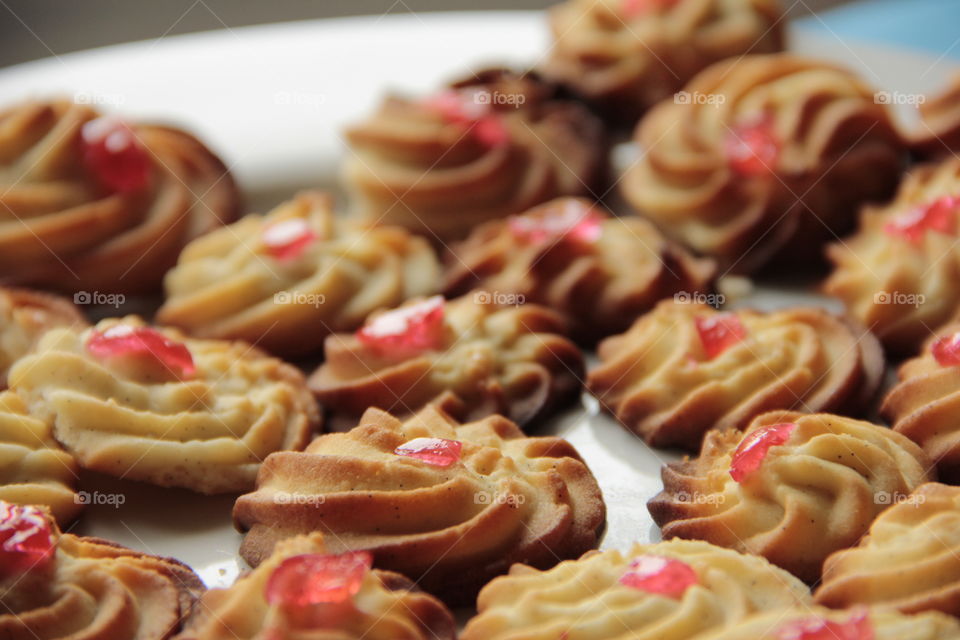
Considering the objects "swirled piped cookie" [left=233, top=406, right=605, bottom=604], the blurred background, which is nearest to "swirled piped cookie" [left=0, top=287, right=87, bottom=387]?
"swirled piped cookie" [left=233, top=406, right=605, bottom=604]

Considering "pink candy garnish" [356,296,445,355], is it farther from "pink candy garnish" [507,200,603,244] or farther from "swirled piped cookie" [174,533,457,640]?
"swirled piped cookie" [174,533,457,640]

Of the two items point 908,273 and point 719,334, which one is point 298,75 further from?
point 908,273

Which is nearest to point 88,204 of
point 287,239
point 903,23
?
point 287,239

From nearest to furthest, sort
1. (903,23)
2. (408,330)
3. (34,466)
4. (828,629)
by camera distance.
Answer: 1. (828,629)
2. (34,466)
3. (408,330)
4. (903,23)

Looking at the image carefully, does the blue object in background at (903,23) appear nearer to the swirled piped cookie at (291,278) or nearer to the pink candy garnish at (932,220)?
the pink candy garnish at (932,220)

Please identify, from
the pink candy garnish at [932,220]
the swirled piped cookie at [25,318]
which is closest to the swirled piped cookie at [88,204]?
the swirled piped cookie at [25,318]

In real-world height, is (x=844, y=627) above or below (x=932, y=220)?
below
